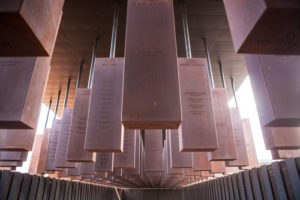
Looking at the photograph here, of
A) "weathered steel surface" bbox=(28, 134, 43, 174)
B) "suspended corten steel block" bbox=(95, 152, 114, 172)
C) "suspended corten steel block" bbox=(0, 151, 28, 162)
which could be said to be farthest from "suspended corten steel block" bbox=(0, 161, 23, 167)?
"suspended corten steel block" bbox=(95, 152, 114, 172)

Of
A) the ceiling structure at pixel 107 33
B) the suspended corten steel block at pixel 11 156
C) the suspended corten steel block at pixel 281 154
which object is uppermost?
the ceiling structure at pixel 107 33

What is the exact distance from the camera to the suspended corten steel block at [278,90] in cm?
117

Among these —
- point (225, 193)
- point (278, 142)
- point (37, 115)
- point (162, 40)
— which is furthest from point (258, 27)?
point (225, 193)

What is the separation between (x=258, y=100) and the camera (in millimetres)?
1362

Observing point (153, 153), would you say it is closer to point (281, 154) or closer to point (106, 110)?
point (281, 154)

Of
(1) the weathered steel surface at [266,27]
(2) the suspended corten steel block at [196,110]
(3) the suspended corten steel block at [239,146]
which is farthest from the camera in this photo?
(3) the suspended corten steel block at [239,146]

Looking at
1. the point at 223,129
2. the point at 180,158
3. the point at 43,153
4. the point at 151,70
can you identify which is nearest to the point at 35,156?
the point at 43,153

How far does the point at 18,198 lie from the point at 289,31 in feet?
8.78

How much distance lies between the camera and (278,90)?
4.04ft

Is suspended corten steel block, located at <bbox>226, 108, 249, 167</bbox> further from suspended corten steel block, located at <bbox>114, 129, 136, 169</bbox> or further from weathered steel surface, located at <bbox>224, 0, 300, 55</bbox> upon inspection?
weathered steel surface, located at <bbox>224, 0, 300, 55</bbox>

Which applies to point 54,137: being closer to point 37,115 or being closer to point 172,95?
point 37,115

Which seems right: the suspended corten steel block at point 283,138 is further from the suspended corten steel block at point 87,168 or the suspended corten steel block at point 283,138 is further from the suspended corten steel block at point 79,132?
the suspended corten steel block at point 87,168

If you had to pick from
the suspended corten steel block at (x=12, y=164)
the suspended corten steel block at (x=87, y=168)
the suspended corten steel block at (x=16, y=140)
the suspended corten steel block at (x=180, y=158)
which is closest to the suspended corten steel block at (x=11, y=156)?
the suspended corten steel block at (x=12, y=164)

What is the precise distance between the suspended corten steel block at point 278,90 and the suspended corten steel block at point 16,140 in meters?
2.12
